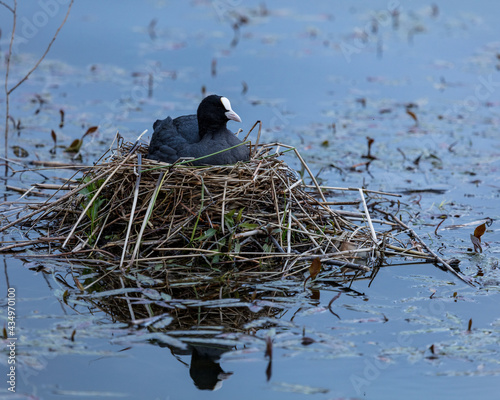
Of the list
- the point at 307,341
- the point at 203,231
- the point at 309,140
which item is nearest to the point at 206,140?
the point at 203,231

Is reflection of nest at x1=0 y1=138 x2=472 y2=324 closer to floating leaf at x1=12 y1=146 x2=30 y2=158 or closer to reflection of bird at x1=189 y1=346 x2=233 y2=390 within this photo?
reflection of bird at x1=189 y1=346 x2=233 y2=390

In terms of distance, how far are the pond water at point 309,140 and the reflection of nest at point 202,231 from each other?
12.2 inches

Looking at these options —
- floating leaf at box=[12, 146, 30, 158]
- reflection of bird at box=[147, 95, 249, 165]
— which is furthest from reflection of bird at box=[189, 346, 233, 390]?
floating leaf at box=[12, 146, 30, 158]

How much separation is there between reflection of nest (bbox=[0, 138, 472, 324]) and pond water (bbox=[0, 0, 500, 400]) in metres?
0.31

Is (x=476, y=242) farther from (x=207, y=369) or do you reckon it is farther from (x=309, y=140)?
(x=309, y=140)

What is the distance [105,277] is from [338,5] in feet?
40.0

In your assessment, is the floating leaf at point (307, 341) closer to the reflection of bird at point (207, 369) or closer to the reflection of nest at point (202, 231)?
the reflection of bird at point (207, 369)

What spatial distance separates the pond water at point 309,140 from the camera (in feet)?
12.7

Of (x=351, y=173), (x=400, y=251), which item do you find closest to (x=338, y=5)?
(x=351, y=173)

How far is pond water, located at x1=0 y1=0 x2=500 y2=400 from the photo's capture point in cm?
386

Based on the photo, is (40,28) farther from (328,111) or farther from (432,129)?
(432,129)

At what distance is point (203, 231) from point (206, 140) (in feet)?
2.62

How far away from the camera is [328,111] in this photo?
9.98 meters

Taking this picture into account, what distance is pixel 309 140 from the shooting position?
886 cm
